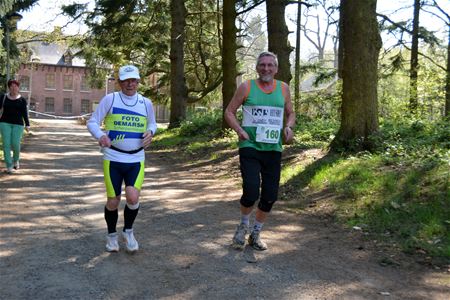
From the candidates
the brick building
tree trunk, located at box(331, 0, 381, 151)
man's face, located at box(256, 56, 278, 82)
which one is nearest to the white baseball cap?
man's face, located at box(256, 56, 278, 82)

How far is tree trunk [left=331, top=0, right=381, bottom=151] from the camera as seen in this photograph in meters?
9.50

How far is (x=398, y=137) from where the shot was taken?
1035 cm

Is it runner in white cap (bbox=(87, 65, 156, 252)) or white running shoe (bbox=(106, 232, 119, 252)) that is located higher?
runner in white cap (bbox=(87, 65, 156, 252))

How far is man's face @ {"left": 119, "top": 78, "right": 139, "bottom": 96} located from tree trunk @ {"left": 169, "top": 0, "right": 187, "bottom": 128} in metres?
18.2

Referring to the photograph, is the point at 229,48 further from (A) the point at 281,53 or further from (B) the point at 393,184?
(B) the point at 393,184

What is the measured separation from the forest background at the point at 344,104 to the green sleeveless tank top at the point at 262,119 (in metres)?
1.98

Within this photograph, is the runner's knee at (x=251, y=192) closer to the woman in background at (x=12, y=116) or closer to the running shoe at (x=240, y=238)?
the running shoe at (x=240, y=238)

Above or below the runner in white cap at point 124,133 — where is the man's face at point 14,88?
above

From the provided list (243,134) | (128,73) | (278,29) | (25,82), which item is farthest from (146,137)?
(25,82)

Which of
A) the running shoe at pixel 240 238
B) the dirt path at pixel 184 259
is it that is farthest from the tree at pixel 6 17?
the running shoe at pixel 240 238

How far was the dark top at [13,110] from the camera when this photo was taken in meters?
10.0

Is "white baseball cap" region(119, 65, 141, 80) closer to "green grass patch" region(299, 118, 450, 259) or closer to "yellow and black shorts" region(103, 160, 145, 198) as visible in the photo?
"yellow and black shorts" region(103, 160, 145, 198)

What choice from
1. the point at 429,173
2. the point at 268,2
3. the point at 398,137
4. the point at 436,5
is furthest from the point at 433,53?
the point at 429,173

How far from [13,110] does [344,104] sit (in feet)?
21.9
